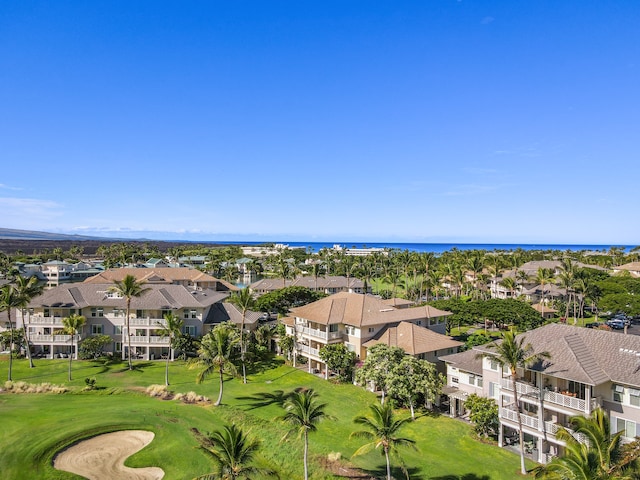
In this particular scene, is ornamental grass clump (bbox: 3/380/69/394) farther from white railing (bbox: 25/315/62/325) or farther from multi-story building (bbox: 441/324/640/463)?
multi-story building (bbox: 441/324/640/463)

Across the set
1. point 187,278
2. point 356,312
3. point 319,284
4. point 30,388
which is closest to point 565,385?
point 356,312

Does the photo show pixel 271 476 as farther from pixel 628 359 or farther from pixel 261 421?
pixel 628 359

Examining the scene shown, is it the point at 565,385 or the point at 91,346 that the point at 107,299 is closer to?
the point at 91,346

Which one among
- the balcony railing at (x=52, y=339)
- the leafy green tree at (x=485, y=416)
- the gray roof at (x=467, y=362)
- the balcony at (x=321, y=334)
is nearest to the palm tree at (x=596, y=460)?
the leafy green tree at (x=485, y=416)

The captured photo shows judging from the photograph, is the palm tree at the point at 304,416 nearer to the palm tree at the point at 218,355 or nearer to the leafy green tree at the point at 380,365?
the leafy green tree at the point at 380,365

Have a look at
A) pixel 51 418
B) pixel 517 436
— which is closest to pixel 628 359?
pixel 517 436

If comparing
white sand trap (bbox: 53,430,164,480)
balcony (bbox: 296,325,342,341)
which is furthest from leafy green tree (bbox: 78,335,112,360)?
balcony (bbox: 296,325,342,341)

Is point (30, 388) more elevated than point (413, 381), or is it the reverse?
point (413, 381)
